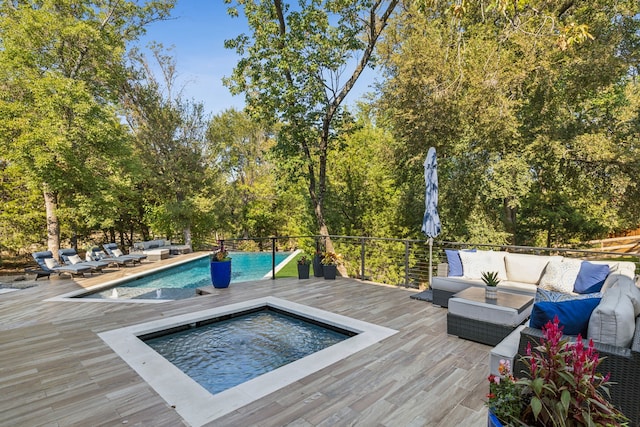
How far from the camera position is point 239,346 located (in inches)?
142

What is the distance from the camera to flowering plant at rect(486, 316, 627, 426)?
1263 millimetres

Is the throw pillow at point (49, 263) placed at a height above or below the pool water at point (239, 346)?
above

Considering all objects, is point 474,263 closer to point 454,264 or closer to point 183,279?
point 454,264

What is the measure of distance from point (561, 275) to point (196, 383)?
4475 millimetres

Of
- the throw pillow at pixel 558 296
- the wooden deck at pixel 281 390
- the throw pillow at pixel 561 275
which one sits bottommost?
the wooden deck at pixel 281 390

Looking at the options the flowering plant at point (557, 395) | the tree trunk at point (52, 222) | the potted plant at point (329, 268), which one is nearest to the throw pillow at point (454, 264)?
the potted plant at point (329, 268)

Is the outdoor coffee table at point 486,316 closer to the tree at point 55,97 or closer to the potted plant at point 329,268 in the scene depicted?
the potted plant at point 329,268

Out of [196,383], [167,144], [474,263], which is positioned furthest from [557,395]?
[167,144]

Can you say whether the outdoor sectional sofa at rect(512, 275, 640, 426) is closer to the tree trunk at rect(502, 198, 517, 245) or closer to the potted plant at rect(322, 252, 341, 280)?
the potted plant at rect(322, 252, 341, 280)

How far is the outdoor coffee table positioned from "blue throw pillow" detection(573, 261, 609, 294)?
0.71 m

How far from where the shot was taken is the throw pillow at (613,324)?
201 centimetres

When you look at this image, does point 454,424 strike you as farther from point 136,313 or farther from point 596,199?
point 596,199

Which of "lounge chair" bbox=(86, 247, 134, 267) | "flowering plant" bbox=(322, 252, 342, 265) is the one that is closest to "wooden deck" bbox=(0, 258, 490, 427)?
"flowering plant" bbox=(322, 252, 342, 265)

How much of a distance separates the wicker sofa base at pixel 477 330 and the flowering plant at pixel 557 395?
6.70ft
